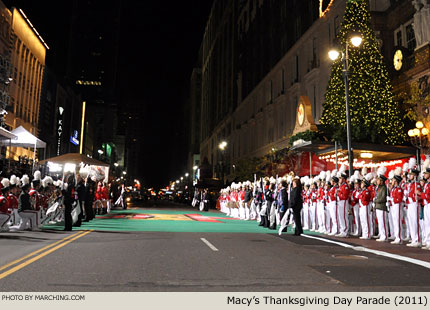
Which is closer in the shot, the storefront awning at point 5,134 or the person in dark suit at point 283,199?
the person in dark suit at point 283,199

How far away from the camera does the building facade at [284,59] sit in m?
24.0

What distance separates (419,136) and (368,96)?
404cm

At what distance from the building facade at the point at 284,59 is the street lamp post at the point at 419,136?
2.54 meters

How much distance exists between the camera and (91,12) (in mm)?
177750

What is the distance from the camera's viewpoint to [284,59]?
42000mm

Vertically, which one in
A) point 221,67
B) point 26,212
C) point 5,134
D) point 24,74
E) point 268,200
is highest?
point 221,67

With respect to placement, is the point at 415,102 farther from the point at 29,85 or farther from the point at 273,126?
the point at 29,85

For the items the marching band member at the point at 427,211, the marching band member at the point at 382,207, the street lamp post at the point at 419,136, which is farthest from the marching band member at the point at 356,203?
the street lamp post at the point at 419,136

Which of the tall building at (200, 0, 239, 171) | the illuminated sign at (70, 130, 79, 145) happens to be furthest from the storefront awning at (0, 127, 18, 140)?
the illuminated sign at (70, 130, 79, 145)

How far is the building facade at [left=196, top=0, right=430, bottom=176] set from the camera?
24.0 meters

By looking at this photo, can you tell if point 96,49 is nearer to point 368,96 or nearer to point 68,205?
point 368,96

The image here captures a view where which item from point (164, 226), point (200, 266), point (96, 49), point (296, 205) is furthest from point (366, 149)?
point (96, 49)

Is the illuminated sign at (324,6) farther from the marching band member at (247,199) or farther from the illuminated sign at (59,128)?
the illuminated sign at (59,128)

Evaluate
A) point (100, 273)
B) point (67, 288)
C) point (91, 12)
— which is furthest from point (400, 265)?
point (91, 12)
